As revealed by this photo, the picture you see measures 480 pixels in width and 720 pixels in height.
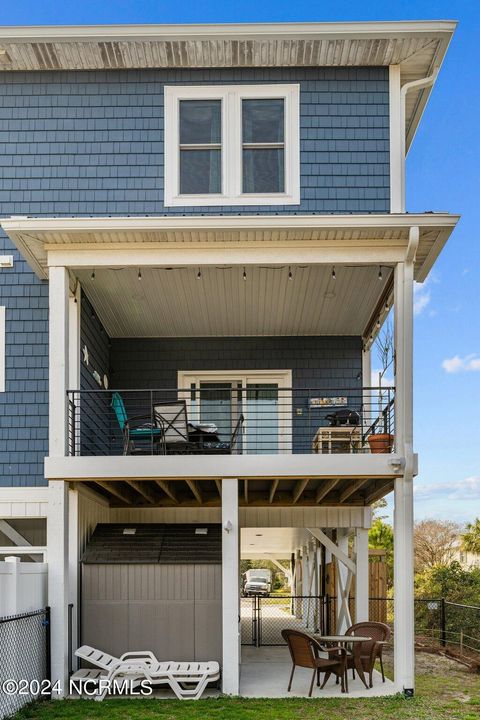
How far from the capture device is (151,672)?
10.5 m

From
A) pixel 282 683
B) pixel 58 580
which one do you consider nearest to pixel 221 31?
pixel 58 580

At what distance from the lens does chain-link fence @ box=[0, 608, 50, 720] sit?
878cm

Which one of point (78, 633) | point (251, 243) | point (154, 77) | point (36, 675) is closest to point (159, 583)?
point (78, 633)

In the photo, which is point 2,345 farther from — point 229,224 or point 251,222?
point 251,222

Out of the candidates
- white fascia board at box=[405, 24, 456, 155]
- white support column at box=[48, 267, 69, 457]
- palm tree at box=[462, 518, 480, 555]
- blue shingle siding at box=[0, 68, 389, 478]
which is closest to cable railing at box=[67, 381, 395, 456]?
white support column at box=[48, 267, 69, 457]

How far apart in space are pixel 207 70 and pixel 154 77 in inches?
28.6

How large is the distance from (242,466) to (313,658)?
2.43m

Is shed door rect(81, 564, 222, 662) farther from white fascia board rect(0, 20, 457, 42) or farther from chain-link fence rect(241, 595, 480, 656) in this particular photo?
white fascia board rect(0, 20, 457, 42)

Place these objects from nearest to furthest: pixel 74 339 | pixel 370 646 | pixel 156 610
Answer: pixel 370 646, pixel 156 610, pixel 74 339

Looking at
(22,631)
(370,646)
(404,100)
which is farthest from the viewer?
(404,100)

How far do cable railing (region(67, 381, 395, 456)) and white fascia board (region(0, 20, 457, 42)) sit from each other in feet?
15.2

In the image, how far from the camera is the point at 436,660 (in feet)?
46.4

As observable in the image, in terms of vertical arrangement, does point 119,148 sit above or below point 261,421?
above

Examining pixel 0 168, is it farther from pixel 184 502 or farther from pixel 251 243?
pixel 184 502
